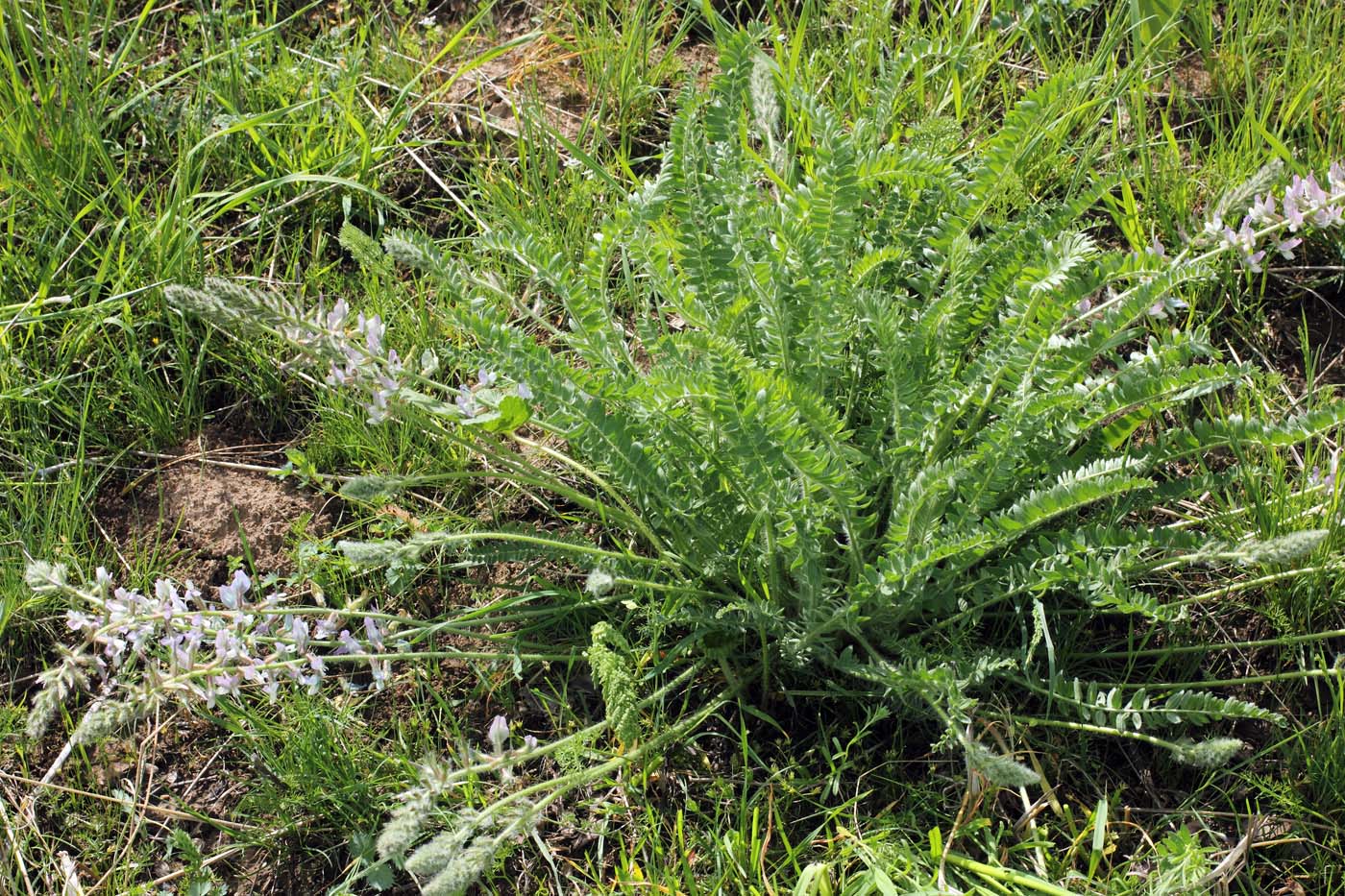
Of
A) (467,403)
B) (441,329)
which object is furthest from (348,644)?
(441,329)

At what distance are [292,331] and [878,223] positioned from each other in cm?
107

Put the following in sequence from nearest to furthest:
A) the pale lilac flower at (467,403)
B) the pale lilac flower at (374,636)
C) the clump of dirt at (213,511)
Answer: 1. the pale lilac flower at (467,403)
2. the pale lilac flower at (374,636)
3. the clump of dirt at (213,511)

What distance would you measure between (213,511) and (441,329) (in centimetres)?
59

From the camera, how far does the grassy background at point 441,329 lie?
204 cm

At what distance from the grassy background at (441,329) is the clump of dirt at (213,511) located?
53mm

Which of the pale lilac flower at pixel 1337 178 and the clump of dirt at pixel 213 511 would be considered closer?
the pale lilac flower at pixel 1337 178

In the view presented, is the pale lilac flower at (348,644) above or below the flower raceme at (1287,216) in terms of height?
below

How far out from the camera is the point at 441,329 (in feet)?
8.78

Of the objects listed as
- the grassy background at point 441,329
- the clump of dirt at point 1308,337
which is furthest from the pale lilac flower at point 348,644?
the clump of dirt at point 1308,337

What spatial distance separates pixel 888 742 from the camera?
2137mm

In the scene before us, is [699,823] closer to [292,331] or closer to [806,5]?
[292,331]

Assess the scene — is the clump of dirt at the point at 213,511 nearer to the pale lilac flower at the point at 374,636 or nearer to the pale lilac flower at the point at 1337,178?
the pale lilac flower at the point at 374,636

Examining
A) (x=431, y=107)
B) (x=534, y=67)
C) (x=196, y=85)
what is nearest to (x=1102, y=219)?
(x=534, y=67)

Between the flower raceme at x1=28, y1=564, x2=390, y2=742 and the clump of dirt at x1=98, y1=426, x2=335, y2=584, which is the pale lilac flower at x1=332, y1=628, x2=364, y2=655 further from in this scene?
the clump of dirt at x1=98, y1=426, x2=335, y2=584
